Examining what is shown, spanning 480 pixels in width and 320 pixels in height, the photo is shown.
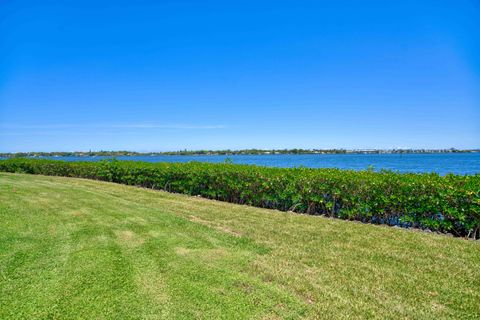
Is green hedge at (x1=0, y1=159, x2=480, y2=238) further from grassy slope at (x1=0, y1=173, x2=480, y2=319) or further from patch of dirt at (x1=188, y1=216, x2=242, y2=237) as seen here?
patch of dirt at (x1=188, y1=216, x2=242, y2=237)

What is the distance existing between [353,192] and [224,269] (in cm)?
538

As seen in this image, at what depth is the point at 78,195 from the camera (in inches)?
493

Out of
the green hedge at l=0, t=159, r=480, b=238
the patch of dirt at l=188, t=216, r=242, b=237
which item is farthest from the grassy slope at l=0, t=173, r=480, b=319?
the green hedge at l=0, t=159, r=480, b=238

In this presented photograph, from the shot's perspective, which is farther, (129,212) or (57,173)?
(57,173)

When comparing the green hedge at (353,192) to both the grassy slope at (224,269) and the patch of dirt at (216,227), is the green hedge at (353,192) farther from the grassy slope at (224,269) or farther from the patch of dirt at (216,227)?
the patch of dirt at (216,227)

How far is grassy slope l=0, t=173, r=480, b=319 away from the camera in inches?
167

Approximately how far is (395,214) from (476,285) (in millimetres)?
4080

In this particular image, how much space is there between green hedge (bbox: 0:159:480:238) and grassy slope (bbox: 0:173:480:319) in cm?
75

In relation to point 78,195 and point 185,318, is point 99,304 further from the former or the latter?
point 78,195

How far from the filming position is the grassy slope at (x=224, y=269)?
4254mm

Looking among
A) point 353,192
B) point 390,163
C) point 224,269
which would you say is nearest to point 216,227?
point 224,269

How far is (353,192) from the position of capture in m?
9.55

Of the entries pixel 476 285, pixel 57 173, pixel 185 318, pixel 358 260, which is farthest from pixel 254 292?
pixel 57 173

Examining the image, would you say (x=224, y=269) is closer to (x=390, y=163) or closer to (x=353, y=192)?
(x=353, y=192)
